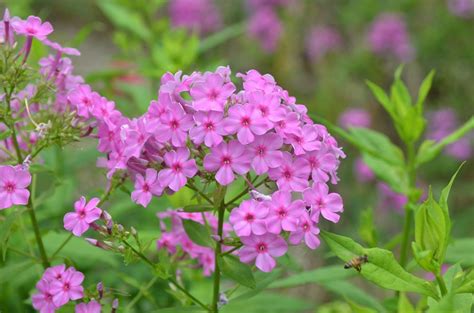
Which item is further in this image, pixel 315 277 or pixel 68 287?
pixel 315 277

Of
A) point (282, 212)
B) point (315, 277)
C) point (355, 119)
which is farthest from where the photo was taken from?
point (355, 119)

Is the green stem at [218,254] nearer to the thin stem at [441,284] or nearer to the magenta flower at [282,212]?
the magenta flower at [282,212]

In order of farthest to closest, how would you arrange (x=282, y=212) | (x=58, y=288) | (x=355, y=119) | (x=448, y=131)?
(x=355, y=119)
(x=448, y=131)
(x=58, y=288)
(x=282, y=212)

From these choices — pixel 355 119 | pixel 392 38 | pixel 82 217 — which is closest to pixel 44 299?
pixel 82 217

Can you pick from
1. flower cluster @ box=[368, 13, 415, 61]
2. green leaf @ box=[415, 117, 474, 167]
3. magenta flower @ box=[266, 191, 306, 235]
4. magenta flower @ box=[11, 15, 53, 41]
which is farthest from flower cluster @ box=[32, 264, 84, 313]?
flower cluster @ box=[368, 13, 415, 61]

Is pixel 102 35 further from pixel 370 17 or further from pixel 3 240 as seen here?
pixel 3 240

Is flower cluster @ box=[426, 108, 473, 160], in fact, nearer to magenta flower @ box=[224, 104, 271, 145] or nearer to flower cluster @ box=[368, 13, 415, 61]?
flower cluster @ box=[368, 13, 415, 61]

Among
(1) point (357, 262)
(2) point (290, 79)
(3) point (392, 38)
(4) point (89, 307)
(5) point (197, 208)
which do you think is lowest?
(4) point (89, 307)

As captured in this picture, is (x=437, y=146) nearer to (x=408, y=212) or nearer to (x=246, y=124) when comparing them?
(x=408, y=212)
